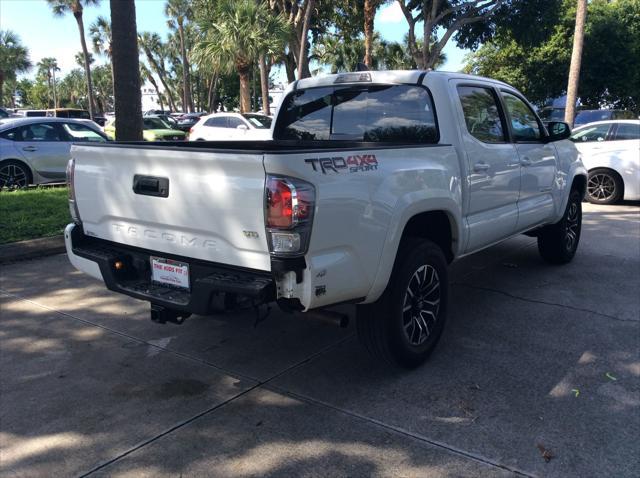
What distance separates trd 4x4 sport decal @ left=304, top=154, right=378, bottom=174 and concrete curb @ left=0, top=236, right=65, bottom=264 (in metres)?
4.87

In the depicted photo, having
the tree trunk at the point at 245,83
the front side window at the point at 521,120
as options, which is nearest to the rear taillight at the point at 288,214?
the front side window at the point at 521,120

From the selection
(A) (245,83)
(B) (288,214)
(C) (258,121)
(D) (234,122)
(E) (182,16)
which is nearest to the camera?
(B) (288,214)

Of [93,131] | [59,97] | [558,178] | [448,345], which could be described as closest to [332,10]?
[93,131]

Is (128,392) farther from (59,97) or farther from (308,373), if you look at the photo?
(59,97)

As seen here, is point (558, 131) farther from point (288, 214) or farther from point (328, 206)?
point (288, 214)

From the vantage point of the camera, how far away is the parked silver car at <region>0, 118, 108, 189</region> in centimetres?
1030

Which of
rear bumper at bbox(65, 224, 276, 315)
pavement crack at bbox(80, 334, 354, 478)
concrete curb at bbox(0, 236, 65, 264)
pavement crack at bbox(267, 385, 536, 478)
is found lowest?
pavement crack at bbox(267, 385, 536, 478)

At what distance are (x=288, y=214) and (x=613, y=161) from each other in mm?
9721

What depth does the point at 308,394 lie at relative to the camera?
3.51 meters

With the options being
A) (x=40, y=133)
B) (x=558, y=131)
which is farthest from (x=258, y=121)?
A: (x=558, y=131)

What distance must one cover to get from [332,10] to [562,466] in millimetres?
26114

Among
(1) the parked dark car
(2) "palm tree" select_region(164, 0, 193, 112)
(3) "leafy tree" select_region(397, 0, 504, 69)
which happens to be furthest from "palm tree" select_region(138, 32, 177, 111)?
(3) "leafy tree" select_region(397, 0, 504, 69)

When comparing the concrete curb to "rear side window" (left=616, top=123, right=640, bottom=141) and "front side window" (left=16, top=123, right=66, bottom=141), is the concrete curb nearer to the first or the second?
"front side window" (left=16, top=123, right=66, bottom=141)

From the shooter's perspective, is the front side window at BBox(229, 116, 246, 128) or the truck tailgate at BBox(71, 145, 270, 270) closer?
the truck tailgate at BBox(71, 145, 270, 270)
